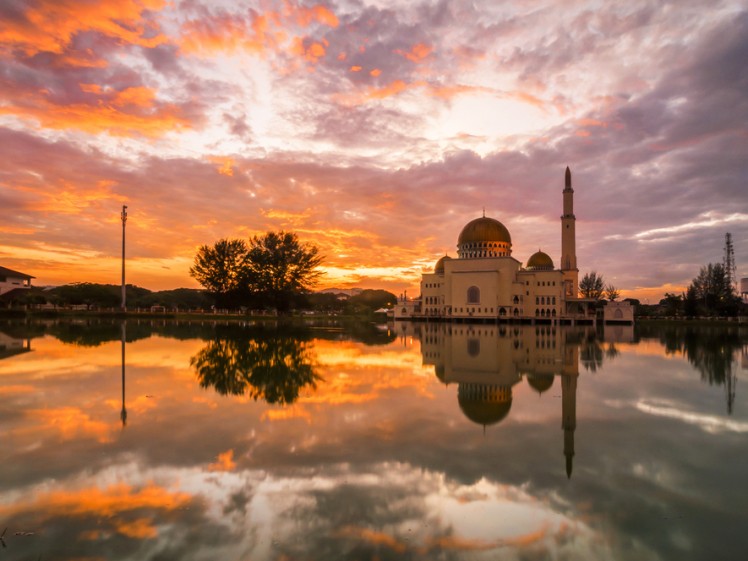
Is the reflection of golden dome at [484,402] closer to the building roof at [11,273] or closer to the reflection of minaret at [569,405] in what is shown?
the reflection of minaret at [569,405]

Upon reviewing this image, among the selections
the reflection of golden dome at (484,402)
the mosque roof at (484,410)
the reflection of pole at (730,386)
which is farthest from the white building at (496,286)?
the mosque roof at (484,410)

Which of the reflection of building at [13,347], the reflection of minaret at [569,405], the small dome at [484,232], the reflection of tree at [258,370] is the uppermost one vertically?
the small dome at [484,232]

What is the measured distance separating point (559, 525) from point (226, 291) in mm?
67919

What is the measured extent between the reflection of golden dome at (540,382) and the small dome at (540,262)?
70.7 m

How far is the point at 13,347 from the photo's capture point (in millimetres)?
22281

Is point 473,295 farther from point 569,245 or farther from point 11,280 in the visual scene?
point 11,280

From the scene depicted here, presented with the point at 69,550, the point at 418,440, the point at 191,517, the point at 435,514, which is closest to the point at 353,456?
the point at 418,440

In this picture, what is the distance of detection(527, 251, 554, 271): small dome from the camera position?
83.7m

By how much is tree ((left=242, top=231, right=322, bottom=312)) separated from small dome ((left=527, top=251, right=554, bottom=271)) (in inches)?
1477

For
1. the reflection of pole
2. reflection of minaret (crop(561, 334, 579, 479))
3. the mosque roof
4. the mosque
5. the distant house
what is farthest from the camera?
the mosque

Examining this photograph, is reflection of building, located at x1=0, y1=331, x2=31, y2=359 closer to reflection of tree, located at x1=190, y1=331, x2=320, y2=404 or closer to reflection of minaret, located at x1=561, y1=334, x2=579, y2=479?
reflection of tree, located at x1=190, y1=331, x2=320, y2=404

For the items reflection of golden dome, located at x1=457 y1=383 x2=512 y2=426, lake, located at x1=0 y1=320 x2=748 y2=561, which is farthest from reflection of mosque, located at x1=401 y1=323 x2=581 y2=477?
lake, located at x1=0 y1=320 x2=748 y2=561

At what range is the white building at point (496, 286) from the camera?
7150 centimetres

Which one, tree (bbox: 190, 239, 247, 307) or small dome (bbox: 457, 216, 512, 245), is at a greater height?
small dome (bbox: 457, 216, 512, 245)
